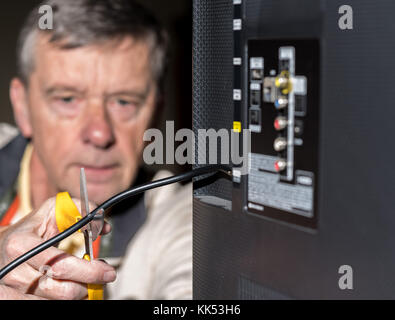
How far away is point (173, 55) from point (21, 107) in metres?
0.72

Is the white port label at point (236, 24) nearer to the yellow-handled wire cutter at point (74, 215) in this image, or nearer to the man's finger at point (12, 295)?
the yellow-handled wire cutter at point (74, 215)

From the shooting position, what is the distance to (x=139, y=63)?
1.73 meters

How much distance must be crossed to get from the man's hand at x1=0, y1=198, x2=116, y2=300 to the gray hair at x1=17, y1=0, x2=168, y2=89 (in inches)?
40.5

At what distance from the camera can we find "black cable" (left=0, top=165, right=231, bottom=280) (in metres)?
0.58

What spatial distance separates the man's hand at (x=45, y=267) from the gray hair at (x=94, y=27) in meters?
1.03

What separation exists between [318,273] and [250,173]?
Answer: 0.11m

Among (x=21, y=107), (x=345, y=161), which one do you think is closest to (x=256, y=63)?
(x=345, y=161)

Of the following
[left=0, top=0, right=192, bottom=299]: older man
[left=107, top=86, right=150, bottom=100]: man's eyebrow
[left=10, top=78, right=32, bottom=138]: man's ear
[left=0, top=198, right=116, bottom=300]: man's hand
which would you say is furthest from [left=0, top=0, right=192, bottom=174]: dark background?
[left=0, top=198, right=116, bottom=300]: man's hand

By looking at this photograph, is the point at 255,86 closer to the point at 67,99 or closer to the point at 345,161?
the point at 345,161

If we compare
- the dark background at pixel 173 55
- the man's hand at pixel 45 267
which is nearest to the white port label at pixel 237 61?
the man's hand at pixel 45 267

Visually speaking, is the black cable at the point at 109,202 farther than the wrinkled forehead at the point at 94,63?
No

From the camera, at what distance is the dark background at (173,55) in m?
2.20

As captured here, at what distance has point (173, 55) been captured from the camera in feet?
7.78
